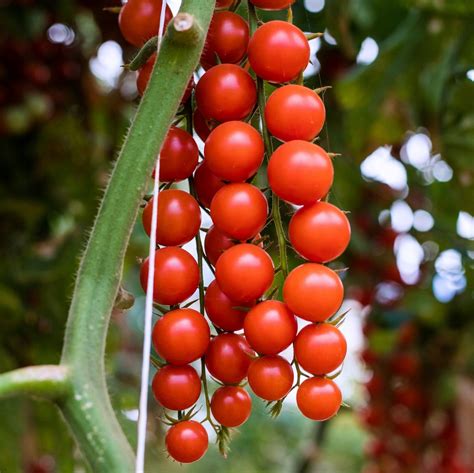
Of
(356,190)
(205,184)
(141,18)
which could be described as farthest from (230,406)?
(356,190)

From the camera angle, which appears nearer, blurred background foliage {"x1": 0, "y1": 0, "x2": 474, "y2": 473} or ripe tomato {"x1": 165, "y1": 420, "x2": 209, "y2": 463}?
ripe tomato {"x1": 165, "y1": 420, "x2": 209, "y2": 463}

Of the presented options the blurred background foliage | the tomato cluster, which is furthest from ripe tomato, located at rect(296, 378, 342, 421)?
the blurred background foliage

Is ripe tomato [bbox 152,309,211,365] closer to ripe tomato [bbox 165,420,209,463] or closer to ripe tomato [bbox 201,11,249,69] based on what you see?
ripe tomato [bbox 165,420,209,463]

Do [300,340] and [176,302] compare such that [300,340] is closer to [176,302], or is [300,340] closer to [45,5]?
[176,302]

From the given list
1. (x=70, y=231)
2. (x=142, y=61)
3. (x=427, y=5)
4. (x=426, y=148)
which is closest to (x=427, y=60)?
(x=427, y=5)

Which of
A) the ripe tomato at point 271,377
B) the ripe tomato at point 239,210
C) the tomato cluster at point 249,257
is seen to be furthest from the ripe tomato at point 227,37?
the ripe tomato at point 271,377

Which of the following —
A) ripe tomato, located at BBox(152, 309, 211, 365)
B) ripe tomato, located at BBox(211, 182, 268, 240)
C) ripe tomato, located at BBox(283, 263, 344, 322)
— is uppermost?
ripe tomato, located at BBox(211, 182, 268, 240)
